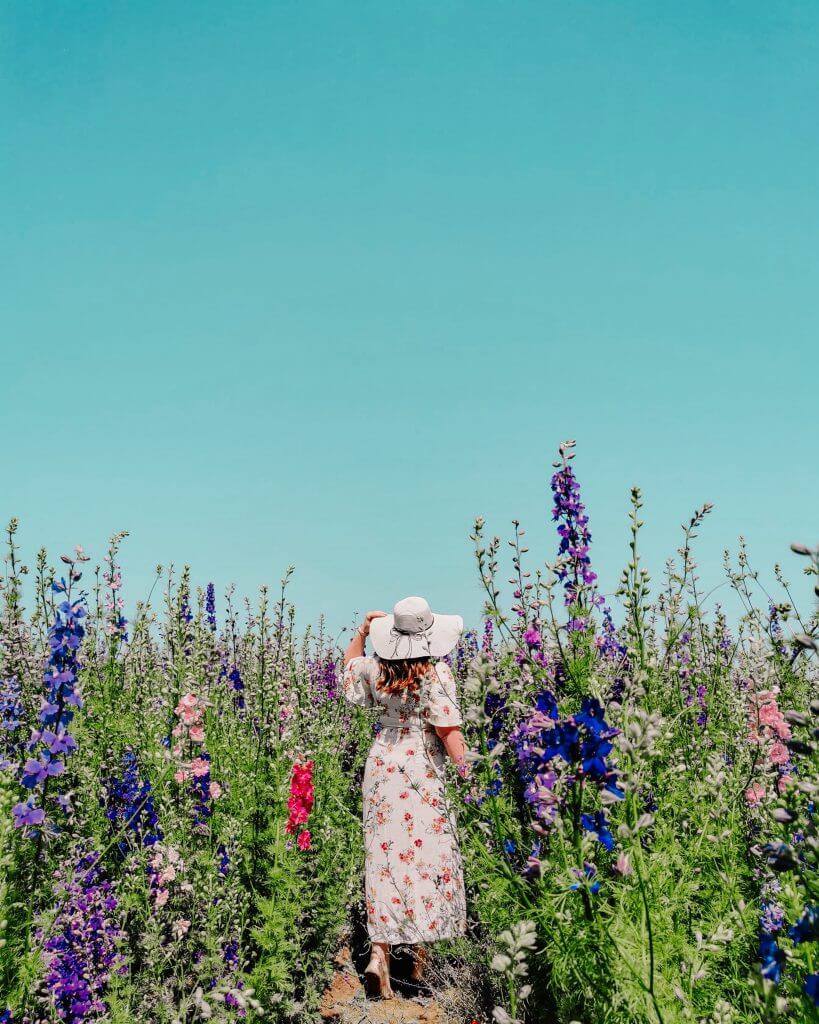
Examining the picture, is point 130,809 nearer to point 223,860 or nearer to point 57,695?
point 223,860

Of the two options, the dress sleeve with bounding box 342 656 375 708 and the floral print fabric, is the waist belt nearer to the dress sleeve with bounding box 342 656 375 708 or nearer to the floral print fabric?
the floral print fabric

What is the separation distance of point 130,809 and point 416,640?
1828 millimetres

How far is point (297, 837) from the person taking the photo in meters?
3.94

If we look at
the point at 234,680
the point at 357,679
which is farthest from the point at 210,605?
the point at 357,679

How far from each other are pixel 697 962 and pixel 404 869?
7.71 ft

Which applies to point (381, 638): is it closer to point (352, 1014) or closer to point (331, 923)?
point (331, 923)

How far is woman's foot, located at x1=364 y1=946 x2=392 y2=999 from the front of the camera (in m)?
4.55

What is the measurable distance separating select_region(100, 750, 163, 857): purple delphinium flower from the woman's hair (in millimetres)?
1492

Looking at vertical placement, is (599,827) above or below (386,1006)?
above

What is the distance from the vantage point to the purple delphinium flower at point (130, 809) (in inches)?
152

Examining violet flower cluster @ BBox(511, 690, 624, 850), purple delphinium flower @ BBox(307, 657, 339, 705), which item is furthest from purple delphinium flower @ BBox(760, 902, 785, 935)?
purple delphinium flower @ BBox(307, 657, 339, 705)

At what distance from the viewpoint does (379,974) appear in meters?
4.55

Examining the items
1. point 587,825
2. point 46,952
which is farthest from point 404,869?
point 587,825

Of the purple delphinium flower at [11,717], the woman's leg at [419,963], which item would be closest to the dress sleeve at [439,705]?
the woman's leg at [419,963]
